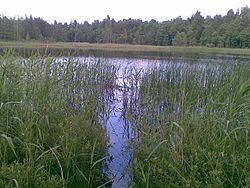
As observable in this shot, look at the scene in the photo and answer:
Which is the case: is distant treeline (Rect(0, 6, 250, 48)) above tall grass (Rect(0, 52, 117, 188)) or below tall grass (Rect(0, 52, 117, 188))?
above

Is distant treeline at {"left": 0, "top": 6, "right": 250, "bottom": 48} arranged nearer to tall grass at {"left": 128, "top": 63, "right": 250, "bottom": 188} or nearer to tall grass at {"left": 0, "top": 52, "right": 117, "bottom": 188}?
tall grass at {"left": 0, "top": 52, "right": 117, "bottom": 188}

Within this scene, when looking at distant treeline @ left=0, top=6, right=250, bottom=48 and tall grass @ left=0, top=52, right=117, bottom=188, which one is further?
distant treeline @ left=0, top=6, right=250, bottom=48

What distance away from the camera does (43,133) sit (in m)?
3.20

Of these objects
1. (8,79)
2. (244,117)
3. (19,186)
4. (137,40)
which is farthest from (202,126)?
(137,40)

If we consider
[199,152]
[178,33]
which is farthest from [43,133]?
[178,33]

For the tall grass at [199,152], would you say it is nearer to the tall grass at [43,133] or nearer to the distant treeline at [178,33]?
the tall grass at [43,133]

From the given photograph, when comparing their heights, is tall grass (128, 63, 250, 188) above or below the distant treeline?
below

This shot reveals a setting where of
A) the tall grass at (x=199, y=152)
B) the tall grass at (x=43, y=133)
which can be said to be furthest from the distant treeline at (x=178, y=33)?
the tall grass at (x=199, y=152)

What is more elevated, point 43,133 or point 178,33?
point 178,33

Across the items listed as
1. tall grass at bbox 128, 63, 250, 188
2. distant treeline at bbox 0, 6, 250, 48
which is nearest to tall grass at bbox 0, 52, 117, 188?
tall grass at bbox 128, 63, 250, 188

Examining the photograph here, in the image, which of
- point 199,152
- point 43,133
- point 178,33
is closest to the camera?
point 199,152

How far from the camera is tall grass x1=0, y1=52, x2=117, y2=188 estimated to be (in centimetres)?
244

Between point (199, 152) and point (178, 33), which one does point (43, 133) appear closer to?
point (199, 152)

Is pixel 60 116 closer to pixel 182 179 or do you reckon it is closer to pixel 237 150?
pixel 182 179
